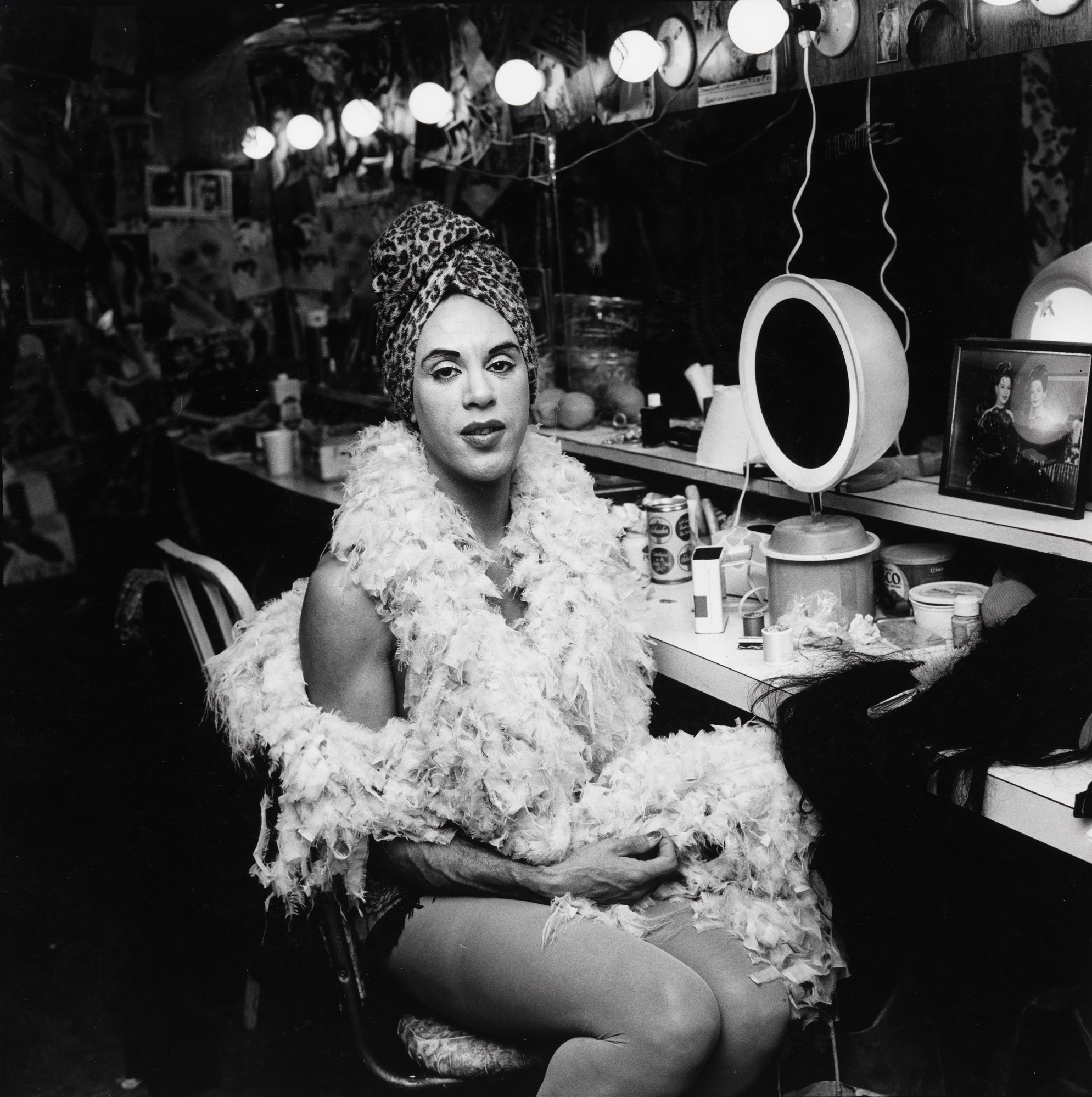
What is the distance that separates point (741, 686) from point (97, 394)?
14.0 ft

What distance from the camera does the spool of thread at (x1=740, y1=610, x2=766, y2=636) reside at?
6.56 feet

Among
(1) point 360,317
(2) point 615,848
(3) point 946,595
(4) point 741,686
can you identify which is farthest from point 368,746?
(1) point 360,317

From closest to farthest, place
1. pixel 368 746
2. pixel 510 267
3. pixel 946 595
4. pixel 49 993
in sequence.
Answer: pixel 368 746, pixel 510 267, pixel 946 595, pixel 49 993

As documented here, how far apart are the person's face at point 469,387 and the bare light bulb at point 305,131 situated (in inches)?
137

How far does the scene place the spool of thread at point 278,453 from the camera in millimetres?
4039

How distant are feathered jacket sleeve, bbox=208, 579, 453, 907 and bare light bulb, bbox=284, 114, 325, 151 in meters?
3.73

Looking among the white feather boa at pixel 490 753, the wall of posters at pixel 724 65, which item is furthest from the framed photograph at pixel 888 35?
the white feather boa at pixel 490 753

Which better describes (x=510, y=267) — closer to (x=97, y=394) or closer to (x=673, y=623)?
(x=673, y=623)

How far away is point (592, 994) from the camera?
138 centimetres

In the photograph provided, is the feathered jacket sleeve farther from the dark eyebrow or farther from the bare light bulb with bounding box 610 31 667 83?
the bare light bulb with bounding box 610 31 667 83

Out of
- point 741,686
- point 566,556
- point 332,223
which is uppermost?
point 332,223

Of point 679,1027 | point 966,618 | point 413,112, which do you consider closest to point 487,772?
point 679,1027

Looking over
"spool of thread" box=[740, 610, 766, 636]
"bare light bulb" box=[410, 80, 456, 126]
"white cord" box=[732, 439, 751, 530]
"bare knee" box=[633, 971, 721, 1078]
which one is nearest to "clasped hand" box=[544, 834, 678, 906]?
"bare knee" box=[633, 971, 721, 1078]

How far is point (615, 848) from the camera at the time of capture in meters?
1.55
